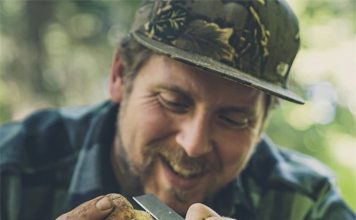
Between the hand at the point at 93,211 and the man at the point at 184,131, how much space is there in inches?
9.3

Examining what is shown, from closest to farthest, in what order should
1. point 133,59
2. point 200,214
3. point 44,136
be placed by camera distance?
point 200,214, point 133,59, point 44,136

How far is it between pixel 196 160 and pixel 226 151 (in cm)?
13

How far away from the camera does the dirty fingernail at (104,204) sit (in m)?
1.19

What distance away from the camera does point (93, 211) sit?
1.19 m

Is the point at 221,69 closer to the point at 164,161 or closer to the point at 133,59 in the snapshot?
the point at 164,161

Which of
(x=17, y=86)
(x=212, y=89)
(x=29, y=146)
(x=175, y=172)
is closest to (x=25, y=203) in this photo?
(x=29, y=146)

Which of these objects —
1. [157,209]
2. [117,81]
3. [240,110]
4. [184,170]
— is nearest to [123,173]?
[117,81]

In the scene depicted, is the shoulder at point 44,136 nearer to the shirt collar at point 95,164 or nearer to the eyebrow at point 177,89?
the shirt collar at point 95,164

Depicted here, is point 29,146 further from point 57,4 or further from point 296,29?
point 57,4

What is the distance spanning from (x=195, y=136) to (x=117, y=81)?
0.58 metres

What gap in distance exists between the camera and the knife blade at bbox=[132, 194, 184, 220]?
125 centimetres

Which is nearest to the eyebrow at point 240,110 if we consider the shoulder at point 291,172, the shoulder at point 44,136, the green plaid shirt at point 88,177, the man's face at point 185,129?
the man's face at point 185,129

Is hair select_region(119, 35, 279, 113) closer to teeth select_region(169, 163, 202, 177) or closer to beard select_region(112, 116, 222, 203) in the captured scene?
beard select_region(112, 116, 222, 203)

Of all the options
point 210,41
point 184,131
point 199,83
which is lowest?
point 184,131
